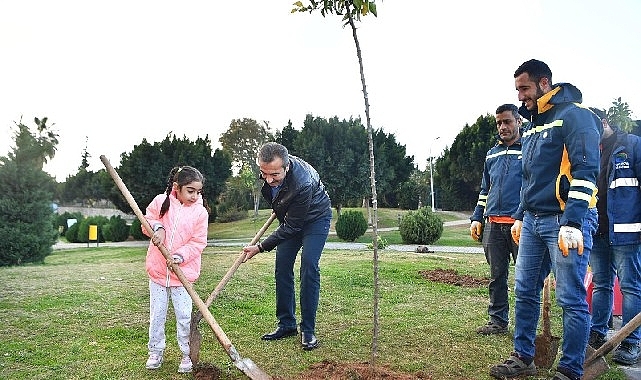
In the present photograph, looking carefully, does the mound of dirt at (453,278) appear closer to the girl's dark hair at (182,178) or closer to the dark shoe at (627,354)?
the dark shoe at (627,354)

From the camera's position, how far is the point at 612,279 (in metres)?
4.79

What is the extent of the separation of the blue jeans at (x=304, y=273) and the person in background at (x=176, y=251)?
1.03 m

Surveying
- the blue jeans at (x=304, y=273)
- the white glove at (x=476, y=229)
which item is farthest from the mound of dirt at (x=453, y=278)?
the blue jeans at (x=304, y=273)

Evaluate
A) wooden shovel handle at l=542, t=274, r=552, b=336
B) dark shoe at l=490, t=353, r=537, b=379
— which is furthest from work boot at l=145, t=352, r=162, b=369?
wooden shovel handle at l=542, t=274, r=552, b=336

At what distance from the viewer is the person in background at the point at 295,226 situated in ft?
15.3

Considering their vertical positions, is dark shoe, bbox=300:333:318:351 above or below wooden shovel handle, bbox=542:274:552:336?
below

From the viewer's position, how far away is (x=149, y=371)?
411cm

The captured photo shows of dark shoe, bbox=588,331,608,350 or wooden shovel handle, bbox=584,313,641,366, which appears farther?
dark shoe, bbox=588,331,608,350

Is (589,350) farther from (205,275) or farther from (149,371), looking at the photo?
(205,275)

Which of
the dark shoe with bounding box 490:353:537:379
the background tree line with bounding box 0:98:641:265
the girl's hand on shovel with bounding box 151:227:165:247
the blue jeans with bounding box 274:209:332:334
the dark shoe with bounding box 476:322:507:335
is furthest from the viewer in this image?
the background tree line with bounding box 0:98:641:265

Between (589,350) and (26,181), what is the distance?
59.5ft

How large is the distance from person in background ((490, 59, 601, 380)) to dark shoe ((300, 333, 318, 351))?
156 cm

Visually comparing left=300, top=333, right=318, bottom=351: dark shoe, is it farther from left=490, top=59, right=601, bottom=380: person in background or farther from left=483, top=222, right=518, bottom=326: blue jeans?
left=483, top=222, right=518, bottom=326: blue jeans

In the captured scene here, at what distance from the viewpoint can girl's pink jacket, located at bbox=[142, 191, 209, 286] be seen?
422 centimetres
